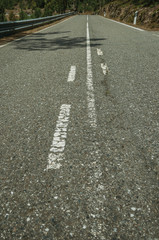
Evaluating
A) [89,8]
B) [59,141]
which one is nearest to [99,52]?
[59,141]

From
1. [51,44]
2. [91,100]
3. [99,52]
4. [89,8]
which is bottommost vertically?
[91,100]

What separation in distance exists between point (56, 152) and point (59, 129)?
459 mm

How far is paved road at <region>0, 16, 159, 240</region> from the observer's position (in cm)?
139

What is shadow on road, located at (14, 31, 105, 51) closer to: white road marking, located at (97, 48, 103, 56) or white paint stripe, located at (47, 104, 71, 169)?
white road marking, located at (97, 48, 103, 56)

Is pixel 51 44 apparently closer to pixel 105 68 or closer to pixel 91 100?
pixel 105 68

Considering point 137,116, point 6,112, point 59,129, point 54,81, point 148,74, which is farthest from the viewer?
point 148,74

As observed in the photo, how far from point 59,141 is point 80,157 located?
37cm

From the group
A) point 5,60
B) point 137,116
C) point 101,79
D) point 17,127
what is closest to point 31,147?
point 17,127

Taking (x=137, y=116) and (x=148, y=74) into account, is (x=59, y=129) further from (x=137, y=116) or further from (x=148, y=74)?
(x=148, y=74)

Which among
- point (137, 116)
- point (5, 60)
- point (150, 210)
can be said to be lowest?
point (150, 210)

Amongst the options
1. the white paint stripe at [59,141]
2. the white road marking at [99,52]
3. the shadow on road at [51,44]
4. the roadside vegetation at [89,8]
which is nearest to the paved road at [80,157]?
the white paint stripe at [59,141]

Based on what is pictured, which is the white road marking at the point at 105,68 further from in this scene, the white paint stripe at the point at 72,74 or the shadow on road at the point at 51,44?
the shadow on road at the point at 51,44

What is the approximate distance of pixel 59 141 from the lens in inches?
87.8

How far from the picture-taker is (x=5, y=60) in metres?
5.88
